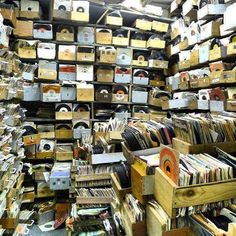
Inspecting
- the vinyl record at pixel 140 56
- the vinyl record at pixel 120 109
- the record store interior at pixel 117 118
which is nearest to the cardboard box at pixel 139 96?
the record store interior at pixel 117 118

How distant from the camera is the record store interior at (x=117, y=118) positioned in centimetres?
139

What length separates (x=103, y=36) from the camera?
4.38 metres

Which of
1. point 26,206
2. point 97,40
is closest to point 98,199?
point 26,206

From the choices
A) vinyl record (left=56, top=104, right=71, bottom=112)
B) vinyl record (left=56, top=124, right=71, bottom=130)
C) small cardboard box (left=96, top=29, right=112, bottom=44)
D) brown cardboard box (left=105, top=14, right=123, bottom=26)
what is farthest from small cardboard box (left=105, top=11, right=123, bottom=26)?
vinyl record (left=56, top=124, right=71, bottom=130)

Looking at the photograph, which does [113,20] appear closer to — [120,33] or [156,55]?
[120,33]

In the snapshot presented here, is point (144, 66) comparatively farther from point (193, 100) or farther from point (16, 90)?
point (16, 90)

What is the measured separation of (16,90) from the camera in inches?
134

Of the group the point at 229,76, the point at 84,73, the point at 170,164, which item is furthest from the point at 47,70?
the point at 170,164

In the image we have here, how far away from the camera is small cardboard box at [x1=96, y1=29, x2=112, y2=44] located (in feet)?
14.3

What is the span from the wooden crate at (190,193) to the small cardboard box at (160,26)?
12.0 ft

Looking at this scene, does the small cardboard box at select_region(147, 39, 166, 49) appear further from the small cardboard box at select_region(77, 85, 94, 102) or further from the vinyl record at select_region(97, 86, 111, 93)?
the small cardboard box at select_region(77, 85, 94, 102)

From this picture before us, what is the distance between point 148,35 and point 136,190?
3627mm

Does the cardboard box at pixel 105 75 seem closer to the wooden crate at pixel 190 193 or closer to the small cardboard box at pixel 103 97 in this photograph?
the small cardboard box at pixel 103 97

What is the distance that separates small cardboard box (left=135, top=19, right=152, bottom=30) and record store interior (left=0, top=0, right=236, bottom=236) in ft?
0.08
